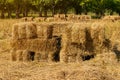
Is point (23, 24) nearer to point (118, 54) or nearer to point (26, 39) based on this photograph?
point (26, 39)

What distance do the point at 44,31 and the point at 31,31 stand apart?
19.1 inches

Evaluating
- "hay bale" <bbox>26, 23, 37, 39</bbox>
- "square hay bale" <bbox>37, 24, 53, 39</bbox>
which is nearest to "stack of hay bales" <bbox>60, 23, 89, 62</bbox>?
"square hay bale" <bbox>37, 24, 53, 39</bbox>

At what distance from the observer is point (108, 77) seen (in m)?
9.80

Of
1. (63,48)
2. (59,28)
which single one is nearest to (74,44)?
(63,48)

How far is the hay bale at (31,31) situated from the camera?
1314 cm

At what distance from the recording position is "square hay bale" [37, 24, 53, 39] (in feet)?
42.8

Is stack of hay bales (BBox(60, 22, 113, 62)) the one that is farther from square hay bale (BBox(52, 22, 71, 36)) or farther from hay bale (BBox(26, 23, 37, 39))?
hay bale (BBox(26, 23, 37, 39))

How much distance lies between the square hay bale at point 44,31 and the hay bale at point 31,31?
0.15 m

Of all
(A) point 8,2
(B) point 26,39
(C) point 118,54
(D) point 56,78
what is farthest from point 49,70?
(A) point 8,2

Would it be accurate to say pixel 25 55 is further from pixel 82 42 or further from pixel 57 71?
pixel 57 71

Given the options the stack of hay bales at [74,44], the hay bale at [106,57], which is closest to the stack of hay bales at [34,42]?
the stack of hay bales at [74,44]

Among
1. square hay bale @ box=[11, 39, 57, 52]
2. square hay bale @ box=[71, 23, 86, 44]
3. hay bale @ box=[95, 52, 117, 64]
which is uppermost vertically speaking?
square hay bale @ box=[71, 23, 86, 44]

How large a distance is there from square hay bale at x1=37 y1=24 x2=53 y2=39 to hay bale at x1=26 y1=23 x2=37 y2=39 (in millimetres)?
148

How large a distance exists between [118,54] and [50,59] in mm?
2937
